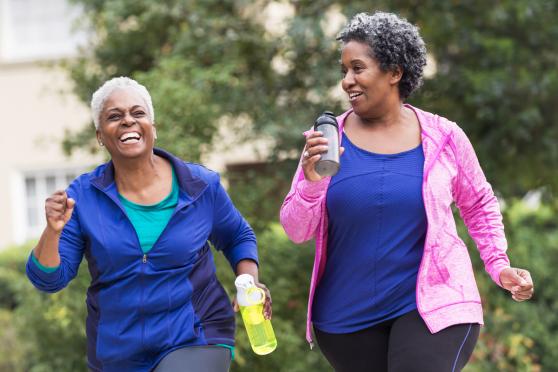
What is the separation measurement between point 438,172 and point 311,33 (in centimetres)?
418

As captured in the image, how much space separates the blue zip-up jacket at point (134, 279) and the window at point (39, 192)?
1116 cm

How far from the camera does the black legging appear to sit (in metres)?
4.47

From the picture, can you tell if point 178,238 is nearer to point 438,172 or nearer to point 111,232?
point 111,232

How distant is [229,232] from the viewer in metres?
4.85

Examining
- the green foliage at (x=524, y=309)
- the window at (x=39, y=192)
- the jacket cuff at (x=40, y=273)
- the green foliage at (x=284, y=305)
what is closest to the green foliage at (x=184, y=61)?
the green foliage at (x=284, y=305)

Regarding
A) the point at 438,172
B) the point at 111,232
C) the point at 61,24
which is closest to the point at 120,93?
the point at 111,232

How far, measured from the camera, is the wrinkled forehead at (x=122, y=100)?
458 cm

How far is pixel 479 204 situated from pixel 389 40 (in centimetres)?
82

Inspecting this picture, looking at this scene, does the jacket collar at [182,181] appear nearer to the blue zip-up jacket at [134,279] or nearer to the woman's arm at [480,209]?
the blue zip-up jacket at [134,279]

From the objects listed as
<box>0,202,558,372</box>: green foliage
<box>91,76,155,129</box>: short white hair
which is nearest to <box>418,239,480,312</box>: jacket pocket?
<box>91,76,155,129</box>: short white hair

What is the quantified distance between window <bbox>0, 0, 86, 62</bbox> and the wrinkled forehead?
36.5 ft

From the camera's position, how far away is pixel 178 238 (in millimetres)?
4523

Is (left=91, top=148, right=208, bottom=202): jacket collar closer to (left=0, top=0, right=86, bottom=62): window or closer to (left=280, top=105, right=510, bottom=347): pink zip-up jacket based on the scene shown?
(left=280, top=105, right=510, bottom=347): pink zip-up jacket

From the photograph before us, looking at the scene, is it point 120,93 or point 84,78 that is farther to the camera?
point 84,78
